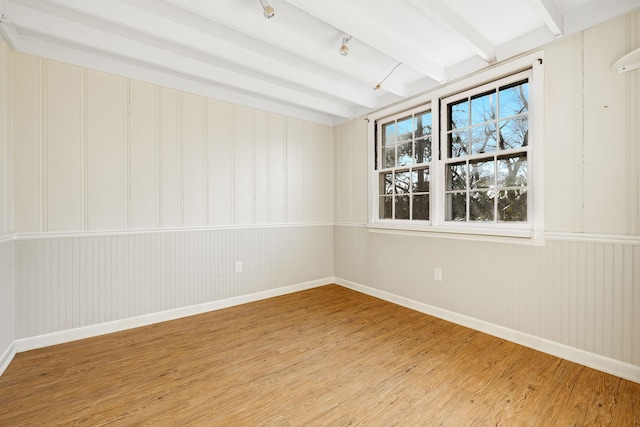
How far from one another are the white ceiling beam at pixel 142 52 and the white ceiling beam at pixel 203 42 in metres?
0.41

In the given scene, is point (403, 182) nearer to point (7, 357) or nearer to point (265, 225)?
point (265, 225)

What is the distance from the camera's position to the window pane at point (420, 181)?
3.38 meters

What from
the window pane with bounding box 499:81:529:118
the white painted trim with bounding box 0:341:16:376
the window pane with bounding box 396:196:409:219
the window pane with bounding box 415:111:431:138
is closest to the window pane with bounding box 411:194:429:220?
the window pane with bounding box 396:196:409:219

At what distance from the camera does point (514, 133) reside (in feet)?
8.64

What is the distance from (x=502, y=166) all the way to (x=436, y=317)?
5.61 ft

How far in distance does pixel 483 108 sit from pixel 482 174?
2.19 feet

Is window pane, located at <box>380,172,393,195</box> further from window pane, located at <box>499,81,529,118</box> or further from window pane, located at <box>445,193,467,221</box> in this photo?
window pane, located at <box>499,81,529,118</box>

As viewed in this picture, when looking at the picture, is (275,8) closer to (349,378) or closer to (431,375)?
(349,378)

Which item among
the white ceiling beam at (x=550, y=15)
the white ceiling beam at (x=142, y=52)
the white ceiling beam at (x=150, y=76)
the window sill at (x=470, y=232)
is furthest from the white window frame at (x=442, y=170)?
the white ceiling beam at (x=142, y=52)

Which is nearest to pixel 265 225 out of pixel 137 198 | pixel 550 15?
pixel 137 198

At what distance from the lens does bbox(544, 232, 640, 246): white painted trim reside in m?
1.98

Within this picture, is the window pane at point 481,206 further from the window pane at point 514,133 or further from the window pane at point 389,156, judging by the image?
the window pane at point 389,156

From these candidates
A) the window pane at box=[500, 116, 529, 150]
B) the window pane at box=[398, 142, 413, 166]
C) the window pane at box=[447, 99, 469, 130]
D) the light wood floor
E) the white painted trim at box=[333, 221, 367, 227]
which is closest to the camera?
the light wood floor

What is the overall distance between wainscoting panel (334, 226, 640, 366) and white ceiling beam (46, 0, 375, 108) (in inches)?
82.0
